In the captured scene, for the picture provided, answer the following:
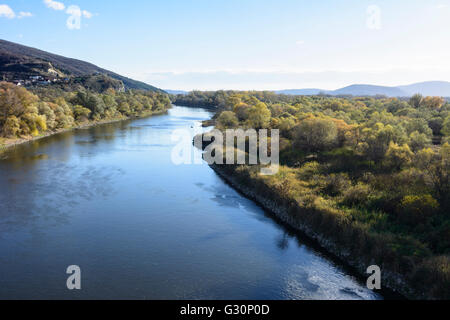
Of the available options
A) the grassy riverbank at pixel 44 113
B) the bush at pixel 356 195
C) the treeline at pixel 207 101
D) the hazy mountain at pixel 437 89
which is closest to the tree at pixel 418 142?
the bush at pixel 356 195

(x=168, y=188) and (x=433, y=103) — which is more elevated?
(x=433, y=103)

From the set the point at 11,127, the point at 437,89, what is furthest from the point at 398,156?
the point at 437,89

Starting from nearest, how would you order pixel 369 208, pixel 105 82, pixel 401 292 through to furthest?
pixel 401 292 → pixel 369 208 → pixel 105 82

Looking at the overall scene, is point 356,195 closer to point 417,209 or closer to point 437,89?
point 417,209

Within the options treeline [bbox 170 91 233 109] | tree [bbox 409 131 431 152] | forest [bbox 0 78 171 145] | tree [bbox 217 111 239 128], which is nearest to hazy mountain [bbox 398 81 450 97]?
treeline [bbox 170 91 233 109]

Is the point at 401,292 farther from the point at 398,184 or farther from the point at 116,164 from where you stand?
the point at 116,164

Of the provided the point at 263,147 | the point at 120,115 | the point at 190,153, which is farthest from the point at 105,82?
the point at 263,147
